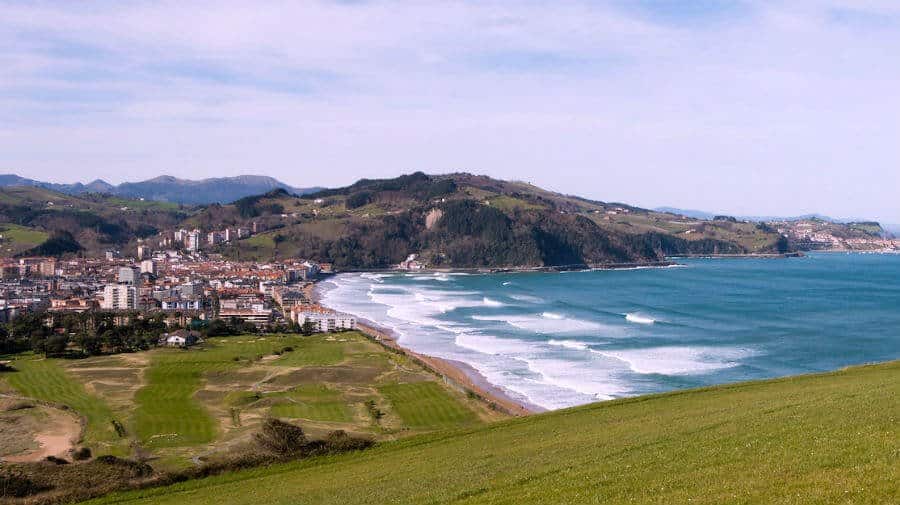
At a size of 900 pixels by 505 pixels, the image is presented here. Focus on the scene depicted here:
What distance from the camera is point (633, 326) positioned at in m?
91.1

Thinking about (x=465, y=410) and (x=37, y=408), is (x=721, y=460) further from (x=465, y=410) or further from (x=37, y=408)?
(x=37, y=408)

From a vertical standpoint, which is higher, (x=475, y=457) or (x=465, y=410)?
(x=475, y=457)

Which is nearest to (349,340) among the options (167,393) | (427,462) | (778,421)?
(167,393)

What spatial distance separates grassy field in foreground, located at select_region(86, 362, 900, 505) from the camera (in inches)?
535

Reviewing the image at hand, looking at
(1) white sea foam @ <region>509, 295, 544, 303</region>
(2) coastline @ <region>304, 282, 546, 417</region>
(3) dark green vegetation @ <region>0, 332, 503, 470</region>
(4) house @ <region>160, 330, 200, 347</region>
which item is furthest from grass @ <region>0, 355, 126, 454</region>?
(1) white sea foam @ <region>509, 295, 544, 303</region>

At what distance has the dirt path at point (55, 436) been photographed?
3717cm

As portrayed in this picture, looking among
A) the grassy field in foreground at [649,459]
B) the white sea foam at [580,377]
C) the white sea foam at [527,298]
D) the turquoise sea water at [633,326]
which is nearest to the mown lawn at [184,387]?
the turquoise sea water at [633,326]

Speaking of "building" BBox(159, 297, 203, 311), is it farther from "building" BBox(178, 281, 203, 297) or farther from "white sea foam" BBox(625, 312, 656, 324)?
"white sea foam" BBox(625, 312, 656, 324)

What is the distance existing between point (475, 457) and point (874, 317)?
89.8m

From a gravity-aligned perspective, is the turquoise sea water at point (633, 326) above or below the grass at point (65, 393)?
above

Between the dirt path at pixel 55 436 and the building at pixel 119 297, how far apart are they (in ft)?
234

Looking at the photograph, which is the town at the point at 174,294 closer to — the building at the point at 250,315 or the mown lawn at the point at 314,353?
the building at the point at 250,315

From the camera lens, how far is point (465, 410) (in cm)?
4903

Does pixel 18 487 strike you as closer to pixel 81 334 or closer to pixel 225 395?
pixel 225 395
